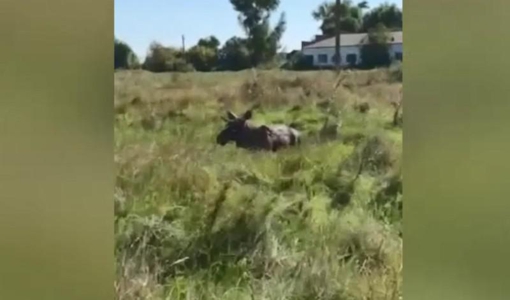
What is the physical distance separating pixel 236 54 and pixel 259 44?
4 centimetres

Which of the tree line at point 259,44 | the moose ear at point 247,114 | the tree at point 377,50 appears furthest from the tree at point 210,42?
the tree at point 377,50

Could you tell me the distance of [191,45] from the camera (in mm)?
1028

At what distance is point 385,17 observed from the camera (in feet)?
3.46

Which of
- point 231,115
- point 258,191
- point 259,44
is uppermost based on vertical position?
point 259,44

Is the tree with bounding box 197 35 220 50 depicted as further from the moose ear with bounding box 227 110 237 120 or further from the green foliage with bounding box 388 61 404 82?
the green foliage with bounding box 388 61 404 82

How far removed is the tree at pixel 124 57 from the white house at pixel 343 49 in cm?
24

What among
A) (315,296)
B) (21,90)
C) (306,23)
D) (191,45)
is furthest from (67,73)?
(315,296)

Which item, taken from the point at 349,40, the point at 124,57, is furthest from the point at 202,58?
the point at 349,40

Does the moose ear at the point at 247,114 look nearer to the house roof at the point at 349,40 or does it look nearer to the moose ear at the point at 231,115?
the moose ear at the point at 231,115

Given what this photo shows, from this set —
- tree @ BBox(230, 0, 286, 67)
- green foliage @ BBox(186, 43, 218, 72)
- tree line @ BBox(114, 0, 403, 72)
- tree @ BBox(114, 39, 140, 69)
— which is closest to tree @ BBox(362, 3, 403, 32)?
tree line @ BBox(114, 0, 403, 72)

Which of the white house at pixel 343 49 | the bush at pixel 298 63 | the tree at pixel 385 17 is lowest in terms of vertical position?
the bush at pixel 298 63

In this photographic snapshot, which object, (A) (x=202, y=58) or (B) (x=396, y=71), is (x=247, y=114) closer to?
(A) (x=202, y=58)

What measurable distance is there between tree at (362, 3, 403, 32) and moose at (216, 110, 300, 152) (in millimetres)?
187

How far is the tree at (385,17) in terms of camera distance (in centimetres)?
105
